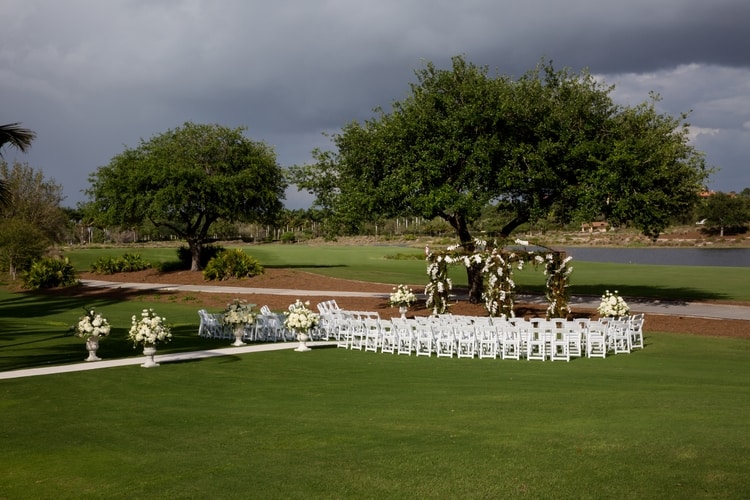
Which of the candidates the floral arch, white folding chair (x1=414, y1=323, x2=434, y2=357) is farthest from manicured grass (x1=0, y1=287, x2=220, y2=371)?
the floral arch

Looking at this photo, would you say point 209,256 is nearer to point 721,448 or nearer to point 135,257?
point 135,257

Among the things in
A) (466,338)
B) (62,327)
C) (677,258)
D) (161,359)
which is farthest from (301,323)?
(677,258)

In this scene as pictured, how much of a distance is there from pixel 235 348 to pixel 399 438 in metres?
11.8

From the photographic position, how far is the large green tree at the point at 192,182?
1887 inches

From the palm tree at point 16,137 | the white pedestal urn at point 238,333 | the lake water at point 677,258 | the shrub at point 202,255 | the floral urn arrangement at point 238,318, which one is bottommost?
the lake water at point 677,258

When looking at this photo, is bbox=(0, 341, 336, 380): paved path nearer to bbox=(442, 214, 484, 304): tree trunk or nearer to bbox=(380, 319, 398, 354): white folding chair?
bbox=(380, 319, 398, 354): white folding chair

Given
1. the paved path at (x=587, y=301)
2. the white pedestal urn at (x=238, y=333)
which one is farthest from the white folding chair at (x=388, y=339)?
the paved path at (x=587, y=301)

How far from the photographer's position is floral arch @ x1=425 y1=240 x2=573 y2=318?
2516 centimetres

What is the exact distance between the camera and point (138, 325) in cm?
1669

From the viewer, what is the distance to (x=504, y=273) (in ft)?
84.7

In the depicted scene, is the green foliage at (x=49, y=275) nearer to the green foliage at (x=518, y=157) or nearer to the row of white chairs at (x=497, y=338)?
the green foliage at (x=518, y=157)

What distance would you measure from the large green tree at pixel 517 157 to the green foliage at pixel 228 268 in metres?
15.8

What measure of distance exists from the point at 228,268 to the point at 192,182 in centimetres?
650

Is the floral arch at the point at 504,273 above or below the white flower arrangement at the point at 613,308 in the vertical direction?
above
